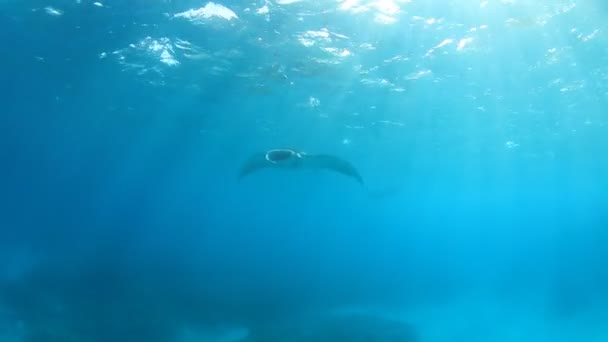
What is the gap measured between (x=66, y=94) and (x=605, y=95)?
26.8 metres

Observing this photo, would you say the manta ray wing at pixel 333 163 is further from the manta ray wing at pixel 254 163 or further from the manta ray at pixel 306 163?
the manta ray wing at pixel 254 163

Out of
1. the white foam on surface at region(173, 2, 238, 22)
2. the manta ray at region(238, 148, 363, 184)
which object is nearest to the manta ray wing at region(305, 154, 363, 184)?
the manta ray at region(238, 148, 363, 184)

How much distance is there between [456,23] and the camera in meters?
14.0

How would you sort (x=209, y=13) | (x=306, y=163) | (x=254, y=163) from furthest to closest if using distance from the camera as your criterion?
1. (x=306, y=163)
2. (x=254, y=163)
3. (x=209, y=13)

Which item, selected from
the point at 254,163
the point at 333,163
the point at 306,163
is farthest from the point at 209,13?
the point at 333,163

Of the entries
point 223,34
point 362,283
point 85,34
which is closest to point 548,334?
point 362,283

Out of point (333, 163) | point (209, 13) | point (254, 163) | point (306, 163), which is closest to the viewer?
point (209, 13)

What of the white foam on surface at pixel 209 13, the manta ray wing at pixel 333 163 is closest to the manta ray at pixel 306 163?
the manta ray wing at pixel 333 163

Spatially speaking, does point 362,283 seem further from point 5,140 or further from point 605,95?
point 5,140

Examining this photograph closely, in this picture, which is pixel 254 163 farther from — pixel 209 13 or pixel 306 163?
pixel 209 13

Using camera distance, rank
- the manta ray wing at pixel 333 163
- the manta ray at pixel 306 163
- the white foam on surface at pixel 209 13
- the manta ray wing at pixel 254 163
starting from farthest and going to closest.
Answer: the manta ray wing at pixel 333 163 → the manta ray wing at pixel 254 163 → the manta ray at pixel 306 163 → the white foam on surface at pixel 209 13

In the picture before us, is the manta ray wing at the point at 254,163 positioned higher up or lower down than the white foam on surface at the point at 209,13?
lower down

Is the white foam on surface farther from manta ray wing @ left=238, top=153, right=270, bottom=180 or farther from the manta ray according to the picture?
manta ray wing @ left=238, top=153, right=270, bottom=180

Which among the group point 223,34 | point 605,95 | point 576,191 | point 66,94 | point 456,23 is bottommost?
point 456,23
